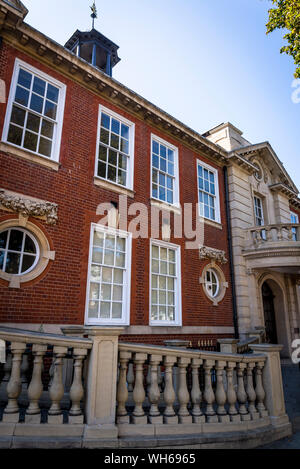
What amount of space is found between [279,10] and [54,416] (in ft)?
34.5

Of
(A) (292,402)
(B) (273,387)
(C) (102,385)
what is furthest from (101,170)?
(A) (292,402)

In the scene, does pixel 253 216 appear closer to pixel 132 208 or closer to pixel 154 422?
pixel 132 208

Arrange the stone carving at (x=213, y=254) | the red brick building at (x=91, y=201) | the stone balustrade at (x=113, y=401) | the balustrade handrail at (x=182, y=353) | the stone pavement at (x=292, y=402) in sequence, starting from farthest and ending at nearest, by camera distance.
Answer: the stone carving at (x=213, y=254) → the red brick building at (x=91, y=201) → the stone pavement at (x=292, y=402) → the balustrade handrail at (x=182, y=353) → the stone balustrade at (x=113, y=401)

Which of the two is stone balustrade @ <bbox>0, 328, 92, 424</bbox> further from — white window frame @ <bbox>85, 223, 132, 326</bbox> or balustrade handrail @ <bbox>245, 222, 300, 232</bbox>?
balustrade handrail @ <bbox>245, 222, 300, 232</bbox>

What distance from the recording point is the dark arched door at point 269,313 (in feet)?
41.2

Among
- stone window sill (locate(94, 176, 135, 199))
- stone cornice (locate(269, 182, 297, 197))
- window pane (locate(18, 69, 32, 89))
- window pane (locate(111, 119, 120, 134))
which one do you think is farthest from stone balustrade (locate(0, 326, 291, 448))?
stone cornice (locate(269, 182, 297, 197))

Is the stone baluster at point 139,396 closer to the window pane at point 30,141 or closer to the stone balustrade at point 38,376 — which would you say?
the stone balustrade at point 38,376

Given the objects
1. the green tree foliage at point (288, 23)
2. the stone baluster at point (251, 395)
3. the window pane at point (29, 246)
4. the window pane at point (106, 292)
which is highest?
the green tree foliage at point (288, 23)

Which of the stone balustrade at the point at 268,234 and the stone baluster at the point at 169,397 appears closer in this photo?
the stone baluster at the point at 169,397

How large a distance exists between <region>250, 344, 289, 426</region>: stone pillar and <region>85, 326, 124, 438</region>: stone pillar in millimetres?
2923

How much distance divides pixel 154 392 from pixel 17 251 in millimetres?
4135

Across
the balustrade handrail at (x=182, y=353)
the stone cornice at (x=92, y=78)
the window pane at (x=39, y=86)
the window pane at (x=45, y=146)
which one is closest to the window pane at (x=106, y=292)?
the balustrade handrail at (x=182, y=353)

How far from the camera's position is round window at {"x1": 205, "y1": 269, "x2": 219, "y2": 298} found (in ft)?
34.2

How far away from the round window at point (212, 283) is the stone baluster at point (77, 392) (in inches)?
280
